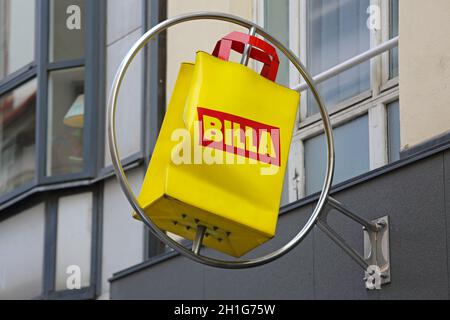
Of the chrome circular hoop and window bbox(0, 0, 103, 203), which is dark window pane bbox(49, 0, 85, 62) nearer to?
window bbox(0, 0, 103, 203)

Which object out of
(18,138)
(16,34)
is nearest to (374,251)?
(18,138)

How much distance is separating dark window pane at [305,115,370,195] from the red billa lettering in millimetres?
2351

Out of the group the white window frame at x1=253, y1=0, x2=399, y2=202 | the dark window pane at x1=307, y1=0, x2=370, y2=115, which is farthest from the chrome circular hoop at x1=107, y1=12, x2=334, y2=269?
the dark window pane at x1=307, y1=0, x2=370, y2=115

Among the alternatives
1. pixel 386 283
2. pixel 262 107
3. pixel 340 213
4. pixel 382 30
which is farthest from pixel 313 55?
pixel 262 107

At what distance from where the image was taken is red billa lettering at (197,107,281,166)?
22.2 feet

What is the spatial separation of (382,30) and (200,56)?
2.61 meters

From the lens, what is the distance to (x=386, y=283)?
816cm

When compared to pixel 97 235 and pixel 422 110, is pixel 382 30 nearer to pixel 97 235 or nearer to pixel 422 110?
pixel 422 110

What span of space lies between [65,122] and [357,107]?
4223mm

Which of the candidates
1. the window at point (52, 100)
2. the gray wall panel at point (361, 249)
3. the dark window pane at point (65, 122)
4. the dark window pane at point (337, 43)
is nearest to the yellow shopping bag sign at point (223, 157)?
the gray wall panel at point (361, 249)

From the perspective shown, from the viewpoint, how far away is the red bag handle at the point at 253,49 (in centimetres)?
719

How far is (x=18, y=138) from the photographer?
540 inches

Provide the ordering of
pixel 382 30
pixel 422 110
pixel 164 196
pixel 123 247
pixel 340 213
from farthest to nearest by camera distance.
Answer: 1. pixel 123 247
2. pixel 382 30
3. pixel 340 213
4. pixel 422 110
5. pixel 164 196

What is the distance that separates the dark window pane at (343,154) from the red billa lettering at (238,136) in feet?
7.71
